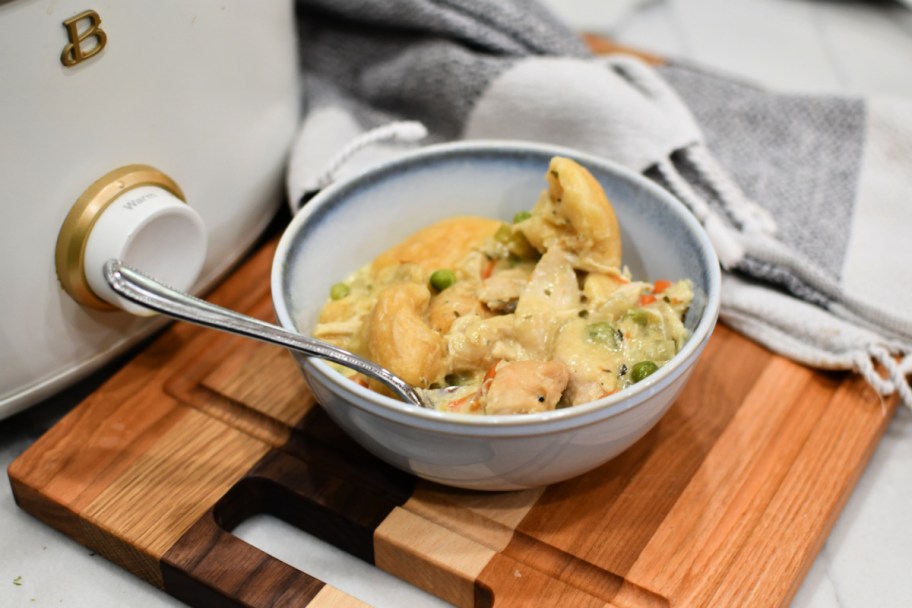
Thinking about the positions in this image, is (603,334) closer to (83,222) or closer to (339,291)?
(339,291)

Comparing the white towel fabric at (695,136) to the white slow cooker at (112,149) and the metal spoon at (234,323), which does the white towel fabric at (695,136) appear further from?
the metal spoon at (234,323)

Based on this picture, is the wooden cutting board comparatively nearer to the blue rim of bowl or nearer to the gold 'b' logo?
the blue rim of bowl

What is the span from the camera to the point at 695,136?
1.07 meters

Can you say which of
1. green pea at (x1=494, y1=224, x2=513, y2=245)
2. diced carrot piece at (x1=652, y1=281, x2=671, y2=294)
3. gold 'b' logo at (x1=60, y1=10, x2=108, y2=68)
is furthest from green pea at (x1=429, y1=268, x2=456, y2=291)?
gold 'b' logo at (x1=60, y1=10, x2=108, y2=68)

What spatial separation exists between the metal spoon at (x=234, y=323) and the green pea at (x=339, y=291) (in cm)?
17

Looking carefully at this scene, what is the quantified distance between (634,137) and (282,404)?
462mm

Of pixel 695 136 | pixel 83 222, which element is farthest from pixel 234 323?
pixel 695 136

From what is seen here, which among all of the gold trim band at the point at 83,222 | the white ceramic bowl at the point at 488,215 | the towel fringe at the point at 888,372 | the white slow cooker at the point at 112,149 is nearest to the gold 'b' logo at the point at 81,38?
the white slow cooker at the point at 112,149

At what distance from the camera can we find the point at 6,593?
0.80m

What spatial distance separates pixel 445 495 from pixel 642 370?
0.63ft

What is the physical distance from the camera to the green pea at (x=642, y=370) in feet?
2.55

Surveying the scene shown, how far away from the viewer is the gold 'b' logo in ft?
2.40

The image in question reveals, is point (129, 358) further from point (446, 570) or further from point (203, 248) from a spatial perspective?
point (446, 570)

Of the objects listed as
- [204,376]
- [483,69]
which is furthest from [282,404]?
[483,69]
